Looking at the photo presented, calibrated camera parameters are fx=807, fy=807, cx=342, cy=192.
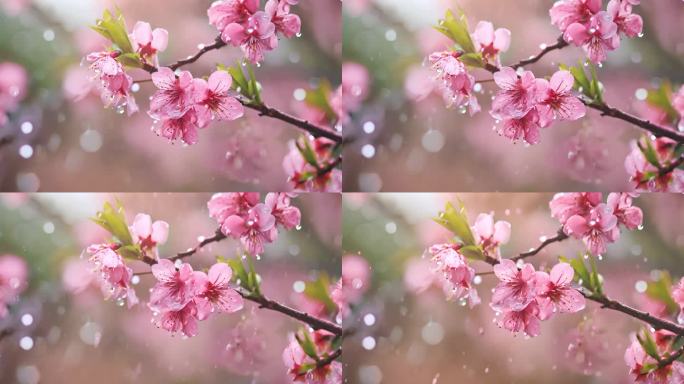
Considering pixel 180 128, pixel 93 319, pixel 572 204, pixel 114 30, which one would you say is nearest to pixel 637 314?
pixel 572 204

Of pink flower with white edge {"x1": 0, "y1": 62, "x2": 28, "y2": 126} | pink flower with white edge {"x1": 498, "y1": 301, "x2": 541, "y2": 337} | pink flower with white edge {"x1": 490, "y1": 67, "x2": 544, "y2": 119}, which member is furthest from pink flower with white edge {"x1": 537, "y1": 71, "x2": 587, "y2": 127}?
pink flower with white edge {"x1": 0, "y1": 62, "x2": 28, "y2": 126}

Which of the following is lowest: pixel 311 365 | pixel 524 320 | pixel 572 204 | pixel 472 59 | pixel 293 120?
pixel 311 365

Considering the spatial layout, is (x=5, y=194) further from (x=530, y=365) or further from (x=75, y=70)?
Answer: (x=530, y=365)

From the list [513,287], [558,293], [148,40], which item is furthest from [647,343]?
[148,40]

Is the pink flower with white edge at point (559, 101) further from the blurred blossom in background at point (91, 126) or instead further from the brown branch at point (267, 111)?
the blurred blossom in background at point (91, 126)

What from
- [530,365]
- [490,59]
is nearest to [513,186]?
[490,59]

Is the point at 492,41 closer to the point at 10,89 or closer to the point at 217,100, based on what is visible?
the point at 217,100

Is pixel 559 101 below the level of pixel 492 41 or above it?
below
